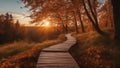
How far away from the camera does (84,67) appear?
9016 mm

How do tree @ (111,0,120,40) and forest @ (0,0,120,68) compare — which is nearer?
forest @ (0,0,120,68)

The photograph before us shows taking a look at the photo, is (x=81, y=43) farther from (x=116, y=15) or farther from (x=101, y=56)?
(x=101, y=56)

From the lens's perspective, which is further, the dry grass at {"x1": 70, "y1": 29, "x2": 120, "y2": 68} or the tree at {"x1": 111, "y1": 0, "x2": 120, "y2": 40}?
the tree at {"x1": 111, "y1": 0, "x2": 120, "y2": 40}

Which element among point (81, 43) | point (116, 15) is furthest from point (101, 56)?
point (81, 43)

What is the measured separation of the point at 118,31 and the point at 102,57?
178 inches

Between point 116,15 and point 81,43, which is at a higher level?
point 116,15

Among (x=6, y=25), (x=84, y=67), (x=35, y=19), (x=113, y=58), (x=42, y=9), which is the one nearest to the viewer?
(x=84, y=67)

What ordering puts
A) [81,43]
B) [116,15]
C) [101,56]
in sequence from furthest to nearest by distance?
1. [81,43]
2. [116,15]
3. [101,56]

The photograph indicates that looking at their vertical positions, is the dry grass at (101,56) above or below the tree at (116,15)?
below

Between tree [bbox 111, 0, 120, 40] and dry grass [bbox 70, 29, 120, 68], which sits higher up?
tree [bbox 111, 0, 120, 40]

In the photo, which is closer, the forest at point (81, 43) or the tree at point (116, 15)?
the forest at point (81, 43)

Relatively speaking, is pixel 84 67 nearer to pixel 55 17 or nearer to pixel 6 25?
pixel 55 17

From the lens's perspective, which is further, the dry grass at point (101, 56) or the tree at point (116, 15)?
the tree at point (116, 15)

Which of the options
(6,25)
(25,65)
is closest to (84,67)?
(25,65)
